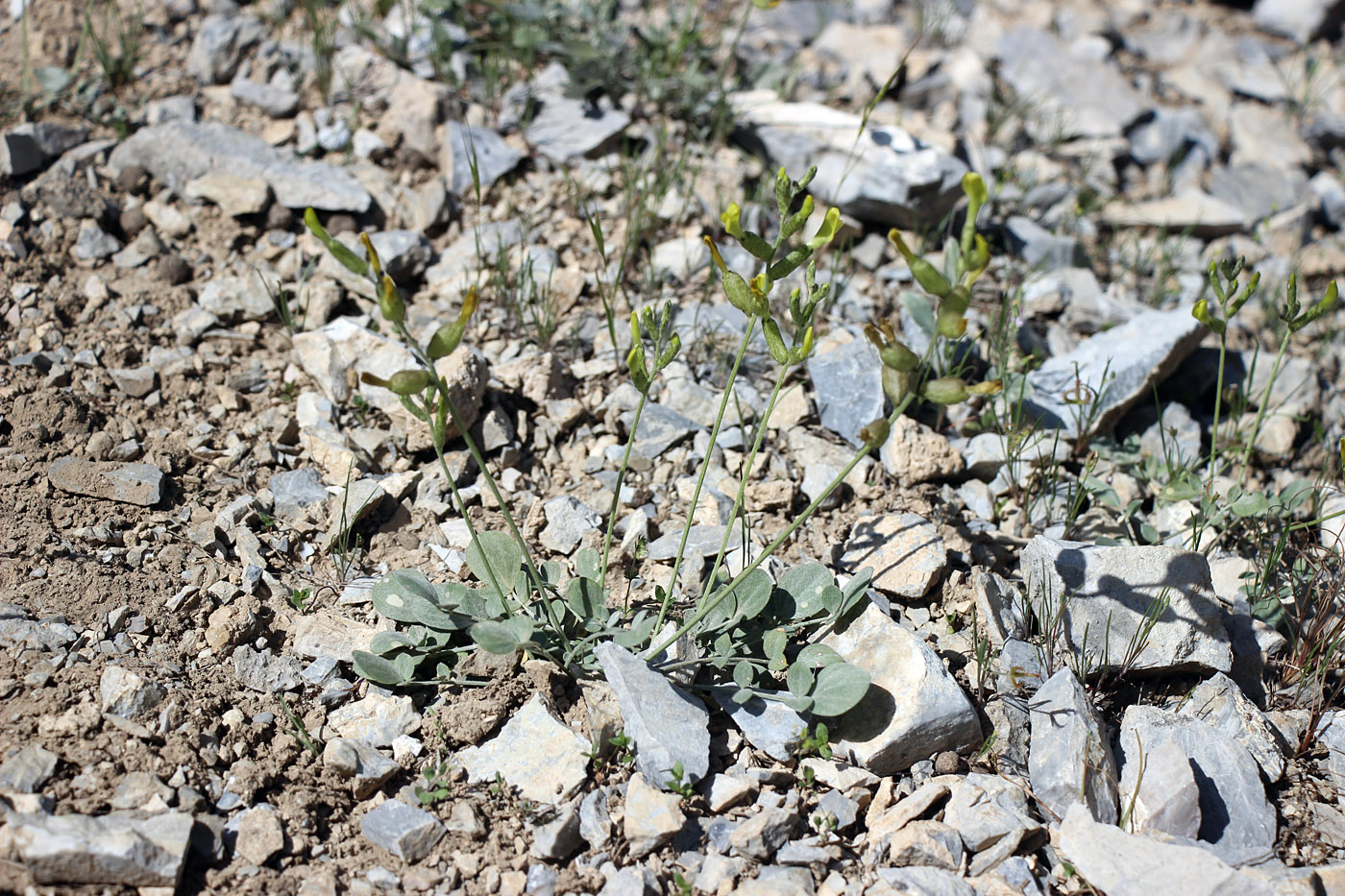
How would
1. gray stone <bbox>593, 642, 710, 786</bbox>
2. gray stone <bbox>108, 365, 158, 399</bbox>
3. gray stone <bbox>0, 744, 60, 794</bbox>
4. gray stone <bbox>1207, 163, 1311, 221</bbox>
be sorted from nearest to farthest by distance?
gray stone <bbox>0, 744, 60, 794</bbox> < gray stone <bbox>593, 642, 710, 786</bbox> < gray stone <bbox>108, 365, 158, 399</bbox> < gray stone <bbox>1207, 163, 1311, 221</bbox>

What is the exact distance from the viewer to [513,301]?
3.54m

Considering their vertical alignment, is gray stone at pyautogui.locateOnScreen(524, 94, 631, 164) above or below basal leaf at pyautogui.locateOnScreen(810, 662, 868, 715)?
above

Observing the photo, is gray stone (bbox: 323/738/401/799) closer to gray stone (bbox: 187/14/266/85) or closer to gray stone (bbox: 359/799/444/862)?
gray stone (bbox: 359/799/444/862)

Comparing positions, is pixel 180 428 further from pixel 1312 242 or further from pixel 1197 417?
pixel 1312 242

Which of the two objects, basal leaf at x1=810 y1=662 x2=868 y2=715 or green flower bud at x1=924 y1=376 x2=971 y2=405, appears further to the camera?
basal leaf at x1=810 y1=662 x2=868 y2=715

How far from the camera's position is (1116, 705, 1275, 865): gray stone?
2.30 m

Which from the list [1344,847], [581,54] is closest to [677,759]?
[1344,847]

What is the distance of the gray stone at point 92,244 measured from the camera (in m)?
3.53

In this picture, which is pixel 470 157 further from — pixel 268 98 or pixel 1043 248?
pixel 1043 248

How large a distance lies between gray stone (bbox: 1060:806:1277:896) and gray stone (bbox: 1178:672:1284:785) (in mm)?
535

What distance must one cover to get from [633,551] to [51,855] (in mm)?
1613

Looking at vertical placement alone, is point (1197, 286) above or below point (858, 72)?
below

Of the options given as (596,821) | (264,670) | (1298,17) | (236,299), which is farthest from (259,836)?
(1298,17)

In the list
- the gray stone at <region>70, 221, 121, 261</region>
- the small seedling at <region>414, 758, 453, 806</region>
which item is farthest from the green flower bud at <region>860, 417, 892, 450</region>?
the gray stone at <region>70, 221, 121, 261</region>
